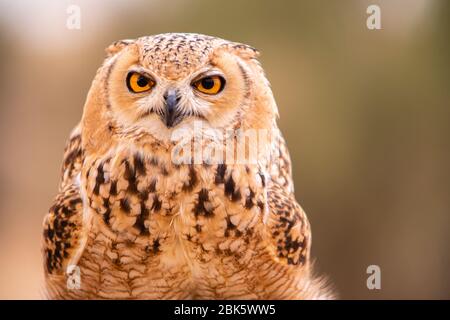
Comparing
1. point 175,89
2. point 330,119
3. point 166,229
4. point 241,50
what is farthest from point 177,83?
point 330,119

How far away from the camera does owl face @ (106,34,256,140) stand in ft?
3.47

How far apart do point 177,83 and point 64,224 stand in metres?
0.46

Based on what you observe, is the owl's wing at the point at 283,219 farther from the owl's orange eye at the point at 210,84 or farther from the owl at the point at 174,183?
the owl's orange eye at the point at 210,84

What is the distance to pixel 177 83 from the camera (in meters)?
1.07

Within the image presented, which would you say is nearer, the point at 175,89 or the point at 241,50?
the point at 175,89

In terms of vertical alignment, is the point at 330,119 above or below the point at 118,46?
below

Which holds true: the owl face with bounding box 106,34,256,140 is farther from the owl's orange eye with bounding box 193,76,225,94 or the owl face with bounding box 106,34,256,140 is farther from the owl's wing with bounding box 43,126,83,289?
the owl's wing with bounding box 43,126,83,289

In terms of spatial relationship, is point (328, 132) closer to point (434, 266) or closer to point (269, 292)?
point (434, 266)

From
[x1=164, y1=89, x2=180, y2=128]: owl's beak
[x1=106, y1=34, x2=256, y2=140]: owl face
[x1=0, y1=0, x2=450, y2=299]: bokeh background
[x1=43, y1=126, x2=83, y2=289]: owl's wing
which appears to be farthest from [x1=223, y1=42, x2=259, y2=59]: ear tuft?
[x1=0, y1=0, x2=450, y2=299]: bokeh background

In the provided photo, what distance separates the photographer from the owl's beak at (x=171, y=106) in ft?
3.45

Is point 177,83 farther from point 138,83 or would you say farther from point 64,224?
point 64,224

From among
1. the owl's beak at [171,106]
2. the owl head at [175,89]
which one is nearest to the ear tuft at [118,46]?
the owl head at [175,89]

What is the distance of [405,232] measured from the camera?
210 cm
